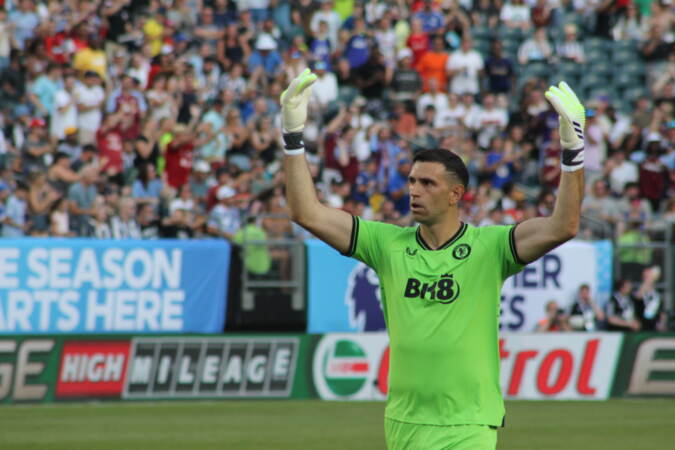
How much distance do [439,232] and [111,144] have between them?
1421cm

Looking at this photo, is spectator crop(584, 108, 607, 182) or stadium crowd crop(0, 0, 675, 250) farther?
spectator crop(584, 108, 607, 182)

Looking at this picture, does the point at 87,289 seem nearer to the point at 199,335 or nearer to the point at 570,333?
the point at 199,335

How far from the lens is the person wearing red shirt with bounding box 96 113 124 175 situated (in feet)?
63.8

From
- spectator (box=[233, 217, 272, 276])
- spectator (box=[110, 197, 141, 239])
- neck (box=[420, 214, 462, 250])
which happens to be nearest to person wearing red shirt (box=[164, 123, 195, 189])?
spectator (box=[110, 197, 141, 239])

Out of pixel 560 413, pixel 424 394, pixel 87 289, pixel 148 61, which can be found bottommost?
pixel 560 413

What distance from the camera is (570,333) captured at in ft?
60.8

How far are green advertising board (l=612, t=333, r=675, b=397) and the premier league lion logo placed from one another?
363 centimetres

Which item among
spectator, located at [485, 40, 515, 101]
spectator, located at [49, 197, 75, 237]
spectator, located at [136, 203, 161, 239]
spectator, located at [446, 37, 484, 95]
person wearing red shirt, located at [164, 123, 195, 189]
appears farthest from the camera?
spectator, located at [485, 40, 515, 101]

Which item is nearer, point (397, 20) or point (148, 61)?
point (148, 61)

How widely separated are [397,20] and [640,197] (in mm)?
6018

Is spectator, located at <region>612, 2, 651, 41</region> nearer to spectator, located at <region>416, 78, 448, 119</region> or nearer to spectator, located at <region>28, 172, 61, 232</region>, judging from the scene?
spectator, located at <region>416, 78, 448, 119</region>

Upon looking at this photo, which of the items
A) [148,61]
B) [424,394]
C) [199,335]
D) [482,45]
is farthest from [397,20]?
[424,394]

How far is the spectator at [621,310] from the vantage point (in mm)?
19672

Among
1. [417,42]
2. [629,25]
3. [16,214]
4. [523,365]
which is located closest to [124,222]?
[16,214]
